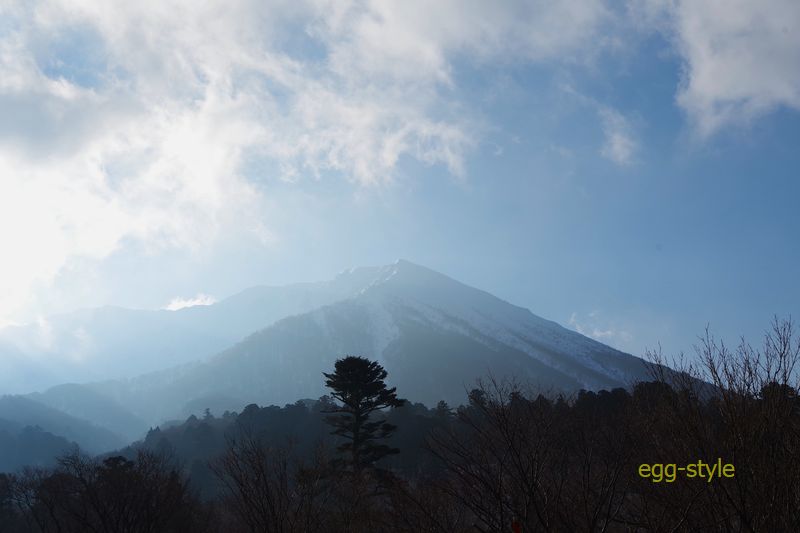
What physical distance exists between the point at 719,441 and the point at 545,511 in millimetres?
3301

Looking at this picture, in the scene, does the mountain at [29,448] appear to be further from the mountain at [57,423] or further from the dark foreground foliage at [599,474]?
the dark foreground foliage at [599,474]

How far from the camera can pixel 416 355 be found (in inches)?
7849

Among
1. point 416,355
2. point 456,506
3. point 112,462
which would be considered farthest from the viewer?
point 416,355

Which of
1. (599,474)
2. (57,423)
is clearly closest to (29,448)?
(57,423)

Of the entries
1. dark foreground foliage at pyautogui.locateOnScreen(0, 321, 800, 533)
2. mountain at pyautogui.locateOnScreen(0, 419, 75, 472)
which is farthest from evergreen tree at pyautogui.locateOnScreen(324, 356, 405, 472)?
mountain at pyautogui.locateOnScreen(0, 419, 75, 472)

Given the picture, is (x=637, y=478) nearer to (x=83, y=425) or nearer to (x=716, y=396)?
(x=716, y=396)

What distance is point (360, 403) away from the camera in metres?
24.6

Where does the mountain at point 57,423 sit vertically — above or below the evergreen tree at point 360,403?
below

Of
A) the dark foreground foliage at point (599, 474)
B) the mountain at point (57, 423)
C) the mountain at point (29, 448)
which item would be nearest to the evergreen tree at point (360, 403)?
the dark foreground foliage at point (599, 474)

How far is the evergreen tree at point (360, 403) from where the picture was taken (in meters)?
23.8

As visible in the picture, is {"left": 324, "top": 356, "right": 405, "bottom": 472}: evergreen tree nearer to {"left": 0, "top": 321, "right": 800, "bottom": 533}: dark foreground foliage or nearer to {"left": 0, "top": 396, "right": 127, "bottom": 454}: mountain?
{"left": 0, "top": 321, "right": 800, "bottom": 533}: dark foreground foliage

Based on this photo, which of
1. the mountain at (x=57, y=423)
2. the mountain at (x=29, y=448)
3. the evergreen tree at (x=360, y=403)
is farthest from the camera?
the mountain at (x=57, y=423)

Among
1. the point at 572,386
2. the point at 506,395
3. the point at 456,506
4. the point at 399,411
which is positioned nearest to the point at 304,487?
the point at 456,506

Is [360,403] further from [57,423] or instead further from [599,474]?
[57,423]
